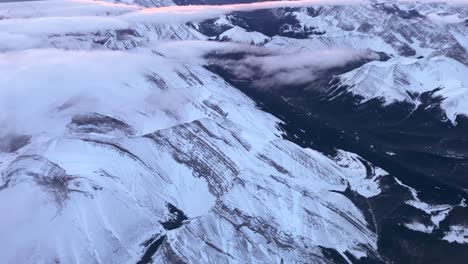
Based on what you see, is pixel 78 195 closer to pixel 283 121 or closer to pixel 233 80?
pixel 283 121

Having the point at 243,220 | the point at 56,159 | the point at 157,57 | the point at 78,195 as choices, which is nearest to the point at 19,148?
the point at 56,159

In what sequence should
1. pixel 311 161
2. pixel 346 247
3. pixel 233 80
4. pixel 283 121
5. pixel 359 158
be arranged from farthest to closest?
pixel 233 80
pixel 283 121
pixel 359 158
pixel 311 161
pixel 346 247

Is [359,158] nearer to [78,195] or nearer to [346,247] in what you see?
[346,247]

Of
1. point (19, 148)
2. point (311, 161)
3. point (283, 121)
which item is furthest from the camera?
point (283, 121)

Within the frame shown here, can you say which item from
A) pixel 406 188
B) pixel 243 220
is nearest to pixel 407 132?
pixel 406 188

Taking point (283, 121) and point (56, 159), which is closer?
point (56, 159)

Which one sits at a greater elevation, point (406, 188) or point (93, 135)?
point (93, 135)

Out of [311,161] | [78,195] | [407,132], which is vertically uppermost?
[78,195]

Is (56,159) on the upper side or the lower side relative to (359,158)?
upper

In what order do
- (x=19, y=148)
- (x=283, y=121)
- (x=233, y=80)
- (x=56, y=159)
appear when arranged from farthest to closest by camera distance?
(x=233, y=80)
(x=283, y=121)
(x=19, y=148)
(x=56, y=159)
